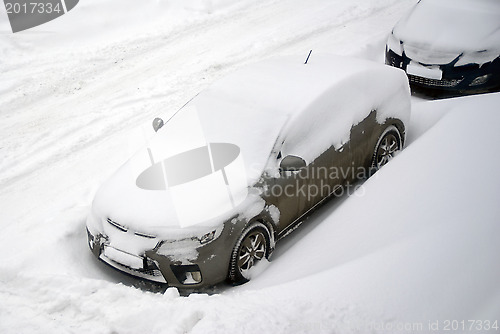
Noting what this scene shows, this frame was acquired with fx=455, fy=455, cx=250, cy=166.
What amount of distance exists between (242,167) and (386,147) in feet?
6.73

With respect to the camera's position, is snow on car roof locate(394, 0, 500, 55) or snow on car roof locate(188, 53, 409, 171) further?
snow on car roof locate(394, 0, 500, 55)

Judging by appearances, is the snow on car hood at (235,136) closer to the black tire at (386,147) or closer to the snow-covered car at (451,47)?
the black tire at (386,147)

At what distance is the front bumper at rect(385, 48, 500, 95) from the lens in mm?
6777

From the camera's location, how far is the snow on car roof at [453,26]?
6.96m

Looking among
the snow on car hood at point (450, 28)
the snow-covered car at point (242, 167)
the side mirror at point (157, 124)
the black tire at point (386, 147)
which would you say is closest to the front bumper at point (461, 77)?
the snow on car hood at point (450, 28)

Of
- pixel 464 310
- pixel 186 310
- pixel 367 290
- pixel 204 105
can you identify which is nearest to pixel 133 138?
pixel 204 105

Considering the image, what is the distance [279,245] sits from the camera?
4812 mm

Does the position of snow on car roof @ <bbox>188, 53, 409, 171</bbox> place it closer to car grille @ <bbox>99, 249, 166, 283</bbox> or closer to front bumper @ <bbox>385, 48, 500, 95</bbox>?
car grille @ <bbox>99, 249, 166, 283</bbox>

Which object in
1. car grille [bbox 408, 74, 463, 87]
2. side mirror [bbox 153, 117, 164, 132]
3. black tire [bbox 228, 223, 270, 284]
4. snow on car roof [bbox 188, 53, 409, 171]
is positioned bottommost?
black tire [bbox 228, 223, 270, 284]

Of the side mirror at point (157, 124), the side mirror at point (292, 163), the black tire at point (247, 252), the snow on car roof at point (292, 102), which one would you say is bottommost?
the black tire at point (247, 252)

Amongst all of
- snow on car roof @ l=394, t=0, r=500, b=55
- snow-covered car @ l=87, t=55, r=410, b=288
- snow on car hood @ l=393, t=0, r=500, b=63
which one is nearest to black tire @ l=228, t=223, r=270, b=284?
snow-covered car @ l=87, t=55, r=410, b=288

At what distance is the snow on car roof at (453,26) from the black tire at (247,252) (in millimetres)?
4574

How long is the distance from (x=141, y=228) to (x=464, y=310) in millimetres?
2627

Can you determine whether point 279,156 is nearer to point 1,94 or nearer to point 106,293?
point 106,293
